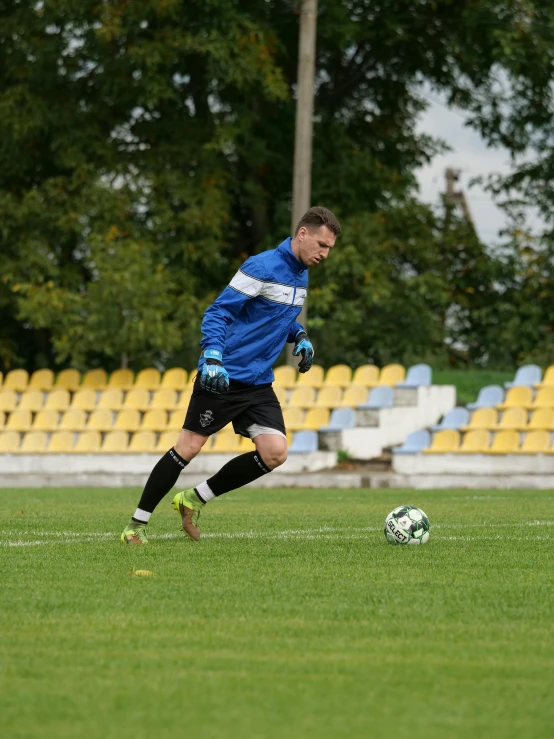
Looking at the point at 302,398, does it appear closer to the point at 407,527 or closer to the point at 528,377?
the point at 528,377

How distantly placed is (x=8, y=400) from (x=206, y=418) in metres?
15.6

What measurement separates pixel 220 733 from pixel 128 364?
73.5 ft

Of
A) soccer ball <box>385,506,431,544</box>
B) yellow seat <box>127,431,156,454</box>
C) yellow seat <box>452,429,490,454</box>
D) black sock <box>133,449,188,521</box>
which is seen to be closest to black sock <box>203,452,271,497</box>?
black sock <box>133,449,188,521</box>

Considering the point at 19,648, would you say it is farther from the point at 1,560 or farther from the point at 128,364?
the point at 128,364

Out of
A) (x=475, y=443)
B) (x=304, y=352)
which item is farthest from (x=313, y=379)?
(x=304, y=352)

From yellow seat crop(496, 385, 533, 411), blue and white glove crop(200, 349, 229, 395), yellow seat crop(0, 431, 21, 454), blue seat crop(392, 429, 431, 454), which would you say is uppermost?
blue and white glove crop(200, 349, 229, 395)

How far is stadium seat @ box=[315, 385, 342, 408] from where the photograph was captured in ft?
70.1

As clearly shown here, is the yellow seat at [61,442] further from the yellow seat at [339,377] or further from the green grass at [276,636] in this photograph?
the green grass at [276,636]

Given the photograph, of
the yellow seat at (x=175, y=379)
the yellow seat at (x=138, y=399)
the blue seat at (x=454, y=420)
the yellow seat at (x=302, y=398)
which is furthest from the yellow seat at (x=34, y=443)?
the blue seat at (x=454, y=420)

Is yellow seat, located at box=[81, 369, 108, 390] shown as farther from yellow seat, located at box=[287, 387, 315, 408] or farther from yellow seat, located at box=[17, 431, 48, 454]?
yellow seat, located at box=[287, 387, 315, 408]

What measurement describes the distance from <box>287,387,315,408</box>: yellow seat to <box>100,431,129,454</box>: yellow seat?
8.69ft

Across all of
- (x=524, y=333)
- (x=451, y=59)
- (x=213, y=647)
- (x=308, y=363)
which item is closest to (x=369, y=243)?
(x=524, y=333)

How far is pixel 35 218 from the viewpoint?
25.4 metres

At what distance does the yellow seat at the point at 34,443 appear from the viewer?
2175 cm
